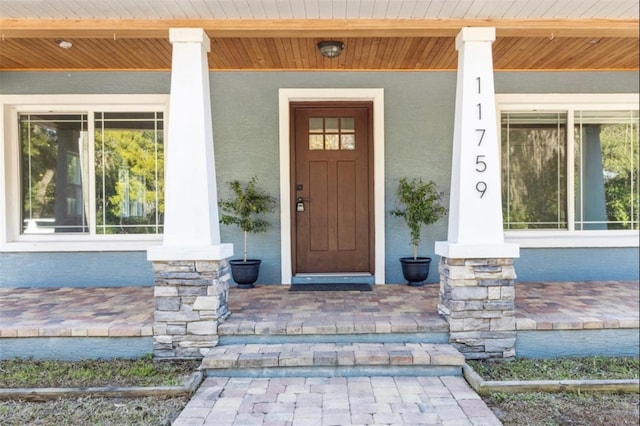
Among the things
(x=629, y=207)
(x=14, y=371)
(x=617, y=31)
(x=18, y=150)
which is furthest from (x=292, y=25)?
(x=629, y=207)

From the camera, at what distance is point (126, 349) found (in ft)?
10.6

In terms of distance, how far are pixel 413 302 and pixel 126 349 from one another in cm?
239

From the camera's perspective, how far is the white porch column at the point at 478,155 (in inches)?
126

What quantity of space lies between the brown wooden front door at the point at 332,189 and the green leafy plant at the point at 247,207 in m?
0.37

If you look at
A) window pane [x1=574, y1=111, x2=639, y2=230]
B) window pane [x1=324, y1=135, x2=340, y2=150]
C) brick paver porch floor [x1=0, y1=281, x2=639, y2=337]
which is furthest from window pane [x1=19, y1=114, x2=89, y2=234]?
window pane [x1=574, y1=111, x2=639, y2=230]

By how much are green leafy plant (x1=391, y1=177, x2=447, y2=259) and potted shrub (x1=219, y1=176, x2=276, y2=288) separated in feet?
4.71

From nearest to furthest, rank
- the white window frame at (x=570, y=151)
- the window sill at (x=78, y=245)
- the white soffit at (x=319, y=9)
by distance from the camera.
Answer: the white soffit at (x=319, y=9) → the window sill at (x=78, y=245) → the white window frame at (x=570, y=151)

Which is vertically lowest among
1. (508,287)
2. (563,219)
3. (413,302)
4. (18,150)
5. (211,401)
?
(211,401)

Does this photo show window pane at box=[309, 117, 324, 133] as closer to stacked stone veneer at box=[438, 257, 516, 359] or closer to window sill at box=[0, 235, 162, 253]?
window sill at box=[0, 235, 162, 253]

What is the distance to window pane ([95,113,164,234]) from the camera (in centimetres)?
480

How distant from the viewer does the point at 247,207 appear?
450cm

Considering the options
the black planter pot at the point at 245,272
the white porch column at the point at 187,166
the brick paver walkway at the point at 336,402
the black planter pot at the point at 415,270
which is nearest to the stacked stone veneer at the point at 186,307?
the white porch column at the point at 187,166

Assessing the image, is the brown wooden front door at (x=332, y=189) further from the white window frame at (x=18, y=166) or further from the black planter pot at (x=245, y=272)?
the white window frame at (x=18, y=166)

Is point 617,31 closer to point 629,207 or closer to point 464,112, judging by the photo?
point 464,112
